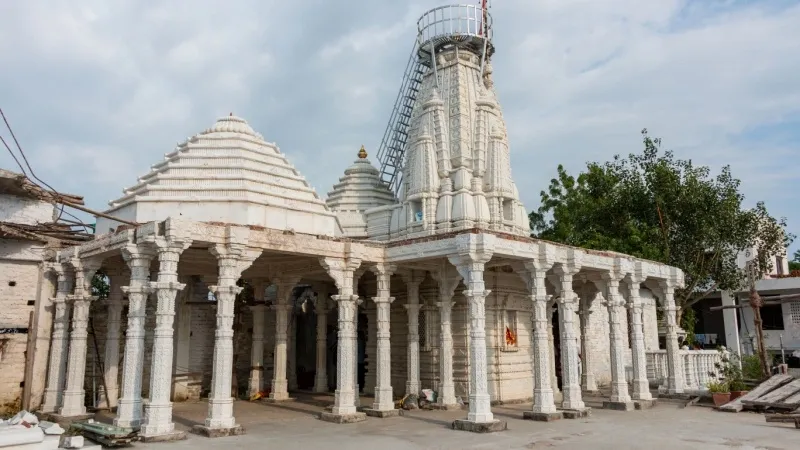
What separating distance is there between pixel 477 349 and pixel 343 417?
4160 millimetres

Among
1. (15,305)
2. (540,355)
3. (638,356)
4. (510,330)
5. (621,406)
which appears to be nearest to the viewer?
(540,355)

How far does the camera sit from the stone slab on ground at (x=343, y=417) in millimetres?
15859

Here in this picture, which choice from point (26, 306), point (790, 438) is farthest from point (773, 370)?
point (26, 306)

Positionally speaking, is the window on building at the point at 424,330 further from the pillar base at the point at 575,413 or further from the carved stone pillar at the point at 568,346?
the pillar base at the point at 575,413

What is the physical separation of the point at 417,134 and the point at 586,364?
11.1 meters

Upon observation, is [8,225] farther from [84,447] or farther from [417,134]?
[417,134]

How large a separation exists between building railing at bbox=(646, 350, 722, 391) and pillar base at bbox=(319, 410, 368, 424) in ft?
41.8

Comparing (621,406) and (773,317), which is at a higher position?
(773,317)

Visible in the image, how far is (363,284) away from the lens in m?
23.9

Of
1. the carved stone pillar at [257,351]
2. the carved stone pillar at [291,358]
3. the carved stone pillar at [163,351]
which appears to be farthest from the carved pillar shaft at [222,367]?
the carved stone pillar at [291,358]

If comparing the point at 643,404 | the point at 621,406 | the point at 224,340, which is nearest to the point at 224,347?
the point at 224,340

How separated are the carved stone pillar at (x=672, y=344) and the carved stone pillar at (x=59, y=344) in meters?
19.8

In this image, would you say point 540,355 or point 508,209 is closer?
point 540,355

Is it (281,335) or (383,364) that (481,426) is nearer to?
(383,364)
